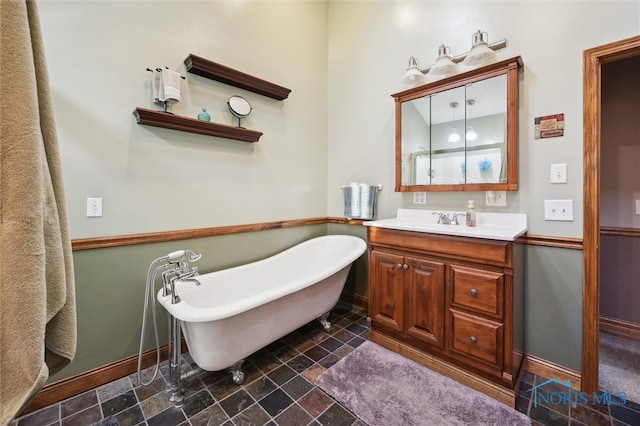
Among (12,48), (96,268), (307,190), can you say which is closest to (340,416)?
(96,268)

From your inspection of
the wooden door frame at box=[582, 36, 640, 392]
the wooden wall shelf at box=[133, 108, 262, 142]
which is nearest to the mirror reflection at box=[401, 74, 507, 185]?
the wooden door frame at box=[582, 36, 640, 392]

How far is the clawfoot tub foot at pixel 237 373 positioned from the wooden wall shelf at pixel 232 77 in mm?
2049

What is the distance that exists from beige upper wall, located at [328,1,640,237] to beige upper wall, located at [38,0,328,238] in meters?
0.30

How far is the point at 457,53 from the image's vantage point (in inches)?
83.4

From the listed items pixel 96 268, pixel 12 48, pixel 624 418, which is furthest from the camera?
pixel 96 268

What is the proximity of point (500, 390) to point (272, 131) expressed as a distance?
2.55 meters

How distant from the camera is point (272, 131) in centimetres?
259

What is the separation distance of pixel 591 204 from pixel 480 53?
1169 mm

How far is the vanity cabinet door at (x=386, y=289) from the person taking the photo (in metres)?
1.96

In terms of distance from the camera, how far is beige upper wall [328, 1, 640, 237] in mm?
1640

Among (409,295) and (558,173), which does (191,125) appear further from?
(558,173)

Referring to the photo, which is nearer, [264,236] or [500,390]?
[500,390]

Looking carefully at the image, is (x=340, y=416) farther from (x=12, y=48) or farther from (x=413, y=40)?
(x=413, y=40)

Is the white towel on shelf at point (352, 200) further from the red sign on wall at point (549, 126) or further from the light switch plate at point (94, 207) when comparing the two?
the light switch plate at point (94, 207)
